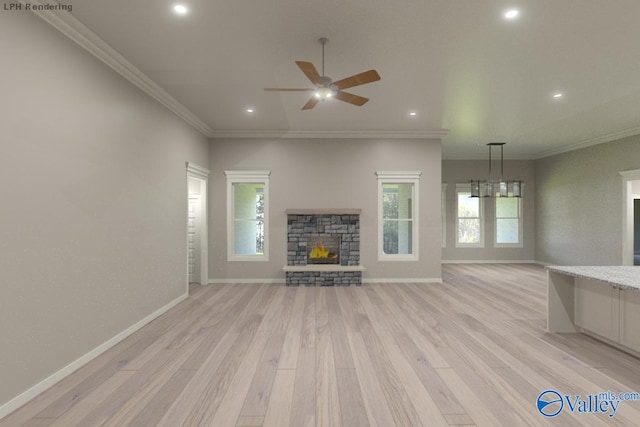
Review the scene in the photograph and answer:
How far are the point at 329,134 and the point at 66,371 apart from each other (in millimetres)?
4800

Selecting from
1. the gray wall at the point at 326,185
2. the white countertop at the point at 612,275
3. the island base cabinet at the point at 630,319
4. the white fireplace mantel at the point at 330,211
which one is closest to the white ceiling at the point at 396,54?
the gray wall at the point at 326,185

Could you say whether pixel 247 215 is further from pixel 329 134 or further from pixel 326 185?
pixel 329 134

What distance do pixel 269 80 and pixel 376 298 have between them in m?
3.41

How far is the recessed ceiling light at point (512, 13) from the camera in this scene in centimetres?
235

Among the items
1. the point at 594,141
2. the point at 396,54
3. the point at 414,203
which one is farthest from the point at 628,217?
the point at 396,54

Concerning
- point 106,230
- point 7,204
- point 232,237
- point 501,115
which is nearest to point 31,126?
point 7,204

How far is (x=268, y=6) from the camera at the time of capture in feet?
7.57

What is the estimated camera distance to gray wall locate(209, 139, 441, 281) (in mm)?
5699

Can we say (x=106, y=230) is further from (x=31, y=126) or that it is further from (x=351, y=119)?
(x=351, y=119)

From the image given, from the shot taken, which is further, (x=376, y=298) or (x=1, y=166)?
(x=376, y=298)

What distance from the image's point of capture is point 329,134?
5676 mm

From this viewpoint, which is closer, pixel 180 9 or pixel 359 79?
pixel 180 9

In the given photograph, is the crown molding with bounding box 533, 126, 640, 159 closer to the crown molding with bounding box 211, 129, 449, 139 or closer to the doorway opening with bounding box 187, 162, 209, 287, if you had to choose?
the crown molding with bounding box 211, 129, 449, 139

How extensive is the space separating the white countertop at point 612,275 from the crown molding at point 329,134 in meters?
3.24
